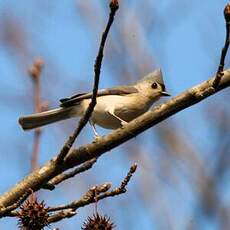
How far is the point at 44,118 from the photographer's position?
13.4 ft

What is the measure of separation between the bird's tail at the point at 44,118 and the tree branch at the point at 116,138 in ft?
5.24

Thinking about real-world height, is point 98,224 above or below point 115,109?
below

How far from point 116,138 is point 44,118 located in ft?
6.67

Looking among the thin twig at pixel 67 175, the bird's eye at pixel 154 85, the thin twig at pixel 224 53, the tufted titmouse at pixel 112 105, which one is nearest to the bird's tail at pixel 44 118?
the tufted titmouse at pixel 112 105

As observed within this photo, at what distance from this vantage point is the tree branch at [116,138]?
6.62 feet

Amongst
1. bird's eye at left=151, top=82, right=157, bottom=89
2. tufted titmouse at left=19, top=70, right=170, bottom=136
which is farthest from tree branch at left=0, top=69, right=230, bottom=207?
bird's eye at left=151, top=82, right=157, bottom=89

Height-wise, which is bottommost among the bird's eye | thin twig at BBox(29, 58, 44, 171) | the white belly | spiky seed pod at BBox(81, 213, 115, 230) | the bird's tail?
spiky seed pod at BBox(81, 213, 115, 230)

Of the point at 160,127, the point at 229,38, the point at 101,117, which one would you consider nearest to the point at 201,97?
the point at 229,38

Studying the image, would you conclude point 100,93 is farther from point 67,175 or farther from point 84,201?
point 84,201

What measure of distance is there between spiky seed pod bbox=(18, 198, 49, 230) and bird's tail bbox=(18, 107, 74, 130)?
5.58ft

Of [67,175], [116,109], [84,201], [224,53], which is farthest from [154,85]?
[224,53]

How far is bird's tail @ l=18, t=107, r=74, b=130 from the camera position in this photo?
3.92m

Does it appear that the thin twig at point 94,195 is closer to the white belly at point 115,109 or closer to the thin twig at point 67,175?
the thin twig at point 67,175

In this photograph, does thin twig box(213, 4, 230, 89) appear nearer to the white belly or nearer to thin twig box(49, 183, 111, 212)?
thin twig box(49, 183, 111, 212)
